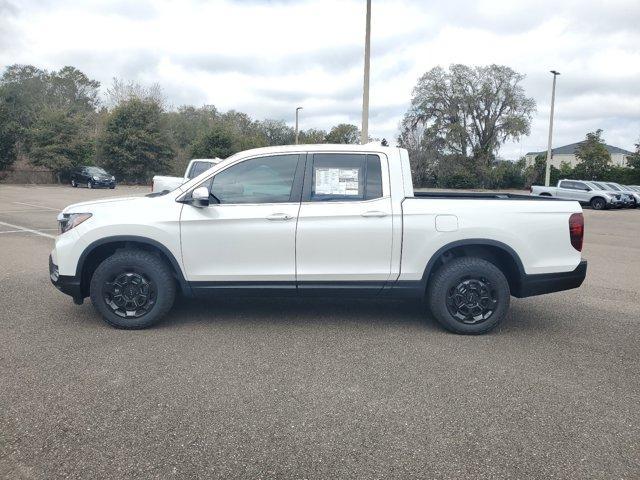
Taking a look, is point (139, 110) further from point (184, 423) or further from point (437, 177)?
point (184, 423)

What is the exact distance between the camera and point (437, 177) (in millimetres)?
50875

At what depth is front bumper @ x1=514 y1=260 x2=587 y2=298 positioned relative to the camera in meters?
5.12

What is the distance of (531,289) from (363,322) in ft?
5.57

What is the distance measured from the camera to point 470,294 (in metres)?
5.12

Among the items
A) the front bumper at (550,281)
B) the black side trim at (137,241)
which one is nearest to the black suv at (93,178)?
the black side trim at (137,241)

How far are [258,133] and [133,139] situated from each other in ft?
73.1

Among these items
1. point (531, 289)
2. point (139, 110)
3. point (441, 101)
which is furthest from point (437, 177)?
point (531, 289)

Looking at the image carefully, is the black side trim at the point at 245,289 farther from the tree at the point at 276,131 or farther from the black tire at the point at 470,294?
the tree at the point at 276,131

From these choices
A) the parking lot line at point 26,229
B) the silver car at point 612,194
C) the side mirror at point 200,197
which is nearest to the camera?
the side mirror at point 200,197

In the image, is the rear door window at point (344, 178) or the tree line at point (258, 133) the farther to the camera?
the tree line at point (258, 133)

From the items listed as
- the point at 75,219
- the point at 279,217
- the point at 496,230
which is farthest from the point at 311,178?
the point at 75,219

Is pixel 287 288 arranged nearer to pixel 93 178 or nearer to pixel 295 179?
pixel 295 179

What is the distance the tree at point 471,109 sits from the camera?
50.6 meters

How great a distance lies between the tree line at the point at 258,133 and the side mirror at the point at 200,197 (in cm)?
3859
